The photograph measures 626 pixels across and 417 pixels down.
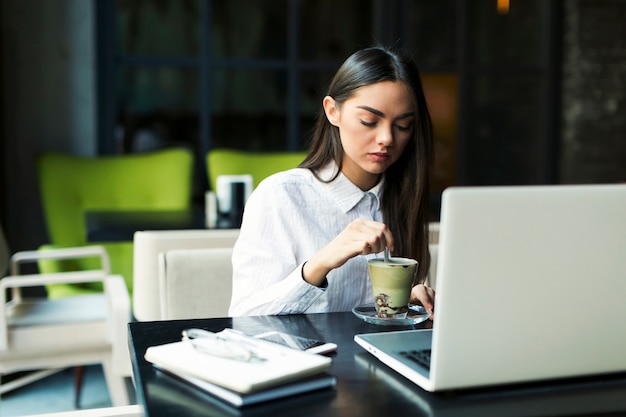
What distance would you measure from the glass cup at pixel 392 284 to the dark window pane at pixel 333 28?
3612 millimetres

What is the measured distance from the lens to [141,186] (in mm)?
4180

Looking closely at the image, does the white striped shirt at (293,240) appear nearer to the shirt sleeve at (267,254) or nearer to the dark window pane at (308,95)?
the shirt sleeve at (267,254)

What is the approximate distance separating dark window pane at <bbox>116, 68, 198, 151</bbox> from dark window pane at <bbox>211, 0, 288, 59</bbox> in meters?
0.28

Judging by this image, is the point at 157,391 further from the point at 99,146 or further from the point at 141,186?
→ the point at 99,146

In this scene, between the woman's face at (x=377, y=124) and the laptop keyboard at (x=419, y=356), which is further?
the woman's face at (x=377, y=124)

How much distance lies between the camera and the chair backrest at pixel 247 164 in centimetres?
436

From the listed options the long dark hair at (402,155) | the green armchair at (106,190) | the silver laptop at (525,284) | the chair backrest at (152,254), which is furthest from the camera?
the green armchair at (106,190)

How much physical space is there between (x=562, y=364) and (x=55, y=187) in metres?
3.32

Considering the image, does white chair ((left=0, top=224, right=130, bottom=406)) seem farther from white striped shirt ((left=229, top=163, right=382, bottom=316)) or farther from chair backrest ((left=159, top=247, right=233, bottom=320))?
white striped shirt ((left=229, top=163, right=382, bottom=316))

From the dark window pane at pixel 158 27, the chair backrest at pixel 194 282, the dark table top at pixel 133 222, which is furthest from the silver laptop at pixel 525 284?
the dark window pane at pixel 158 27

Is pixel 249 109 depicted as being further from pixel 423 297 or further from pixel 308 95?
pixel 423 297

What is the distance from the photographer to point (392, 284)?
1.41 m

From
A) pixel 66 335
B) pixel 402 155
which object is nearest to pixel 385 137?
pixel 402 155

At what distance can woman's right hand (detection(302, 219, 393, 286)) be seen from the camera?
139cm
